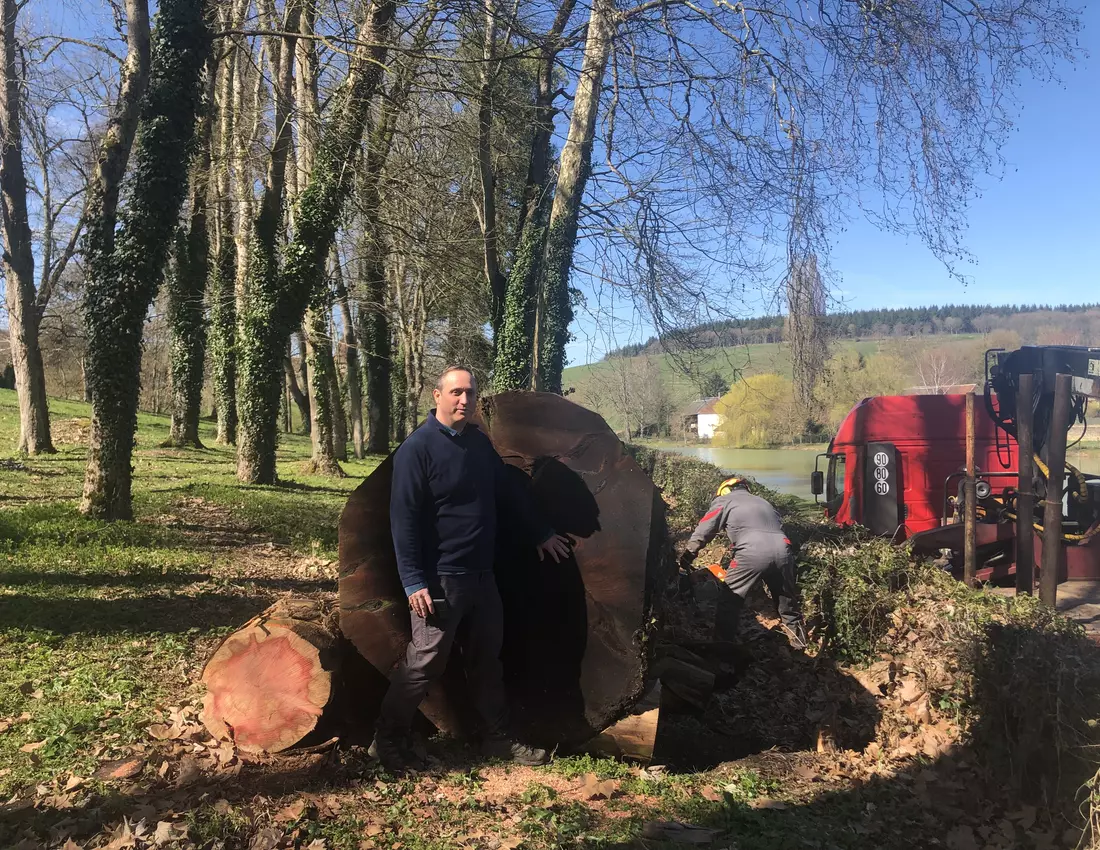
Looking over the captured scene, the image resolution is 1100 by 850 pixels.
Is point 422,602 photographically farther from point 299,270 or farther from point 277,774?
point 299,270

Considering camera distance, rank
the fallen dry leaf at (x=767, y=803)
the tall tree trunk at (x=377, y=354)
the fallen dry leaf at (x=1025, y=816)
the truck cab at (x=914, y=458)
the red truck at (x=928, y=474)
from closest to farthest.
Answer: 1. the fallen dry leaf at (x=1025, y=816)
2. the fallen dry leaf at (x=767, y=803)
3. the red truck at (x=928, y=474)
4. the truck cab at (x=914, y=458)
5. the tall tree trunk at (x=377, y=354)

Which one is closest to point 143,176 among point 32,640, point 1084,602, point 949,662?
point 32,640

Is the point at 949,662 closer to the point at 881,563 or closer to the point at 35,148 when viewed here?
the point at 881,563

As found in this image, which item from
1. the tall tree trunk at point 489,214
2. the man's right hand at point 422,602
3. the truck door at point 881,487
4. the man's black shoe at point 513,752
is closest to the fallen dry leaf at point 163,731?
the man's right hand at point 422,602

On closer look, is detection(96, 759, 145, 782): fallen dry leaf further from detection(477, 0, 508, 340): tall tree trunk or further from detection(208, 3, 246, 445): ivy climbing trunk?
detection(208, 3, 246, 445): ivy climbing trunk

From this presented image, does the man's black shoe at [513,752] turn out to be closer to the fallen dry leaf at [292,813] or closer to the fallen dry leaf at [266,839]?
the fallen dry leaf at [292,813]

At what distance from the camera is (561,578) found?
4.68m

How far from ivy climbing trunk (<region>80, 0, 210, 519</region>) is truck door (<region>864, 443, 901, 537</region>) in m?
9.56

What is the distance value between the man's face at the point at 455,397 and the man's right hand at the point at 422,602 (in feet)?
2.88

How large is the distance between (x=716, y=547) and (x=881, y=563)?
4.45m

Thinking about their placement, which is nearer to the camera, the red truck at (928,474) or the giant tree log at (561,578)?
the giant tree log at (561,578)

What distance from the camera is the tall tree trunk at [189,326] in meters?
21.3

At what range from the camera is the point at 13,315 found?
1600cm

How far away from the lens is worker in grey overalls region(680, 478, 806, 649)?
666cm
